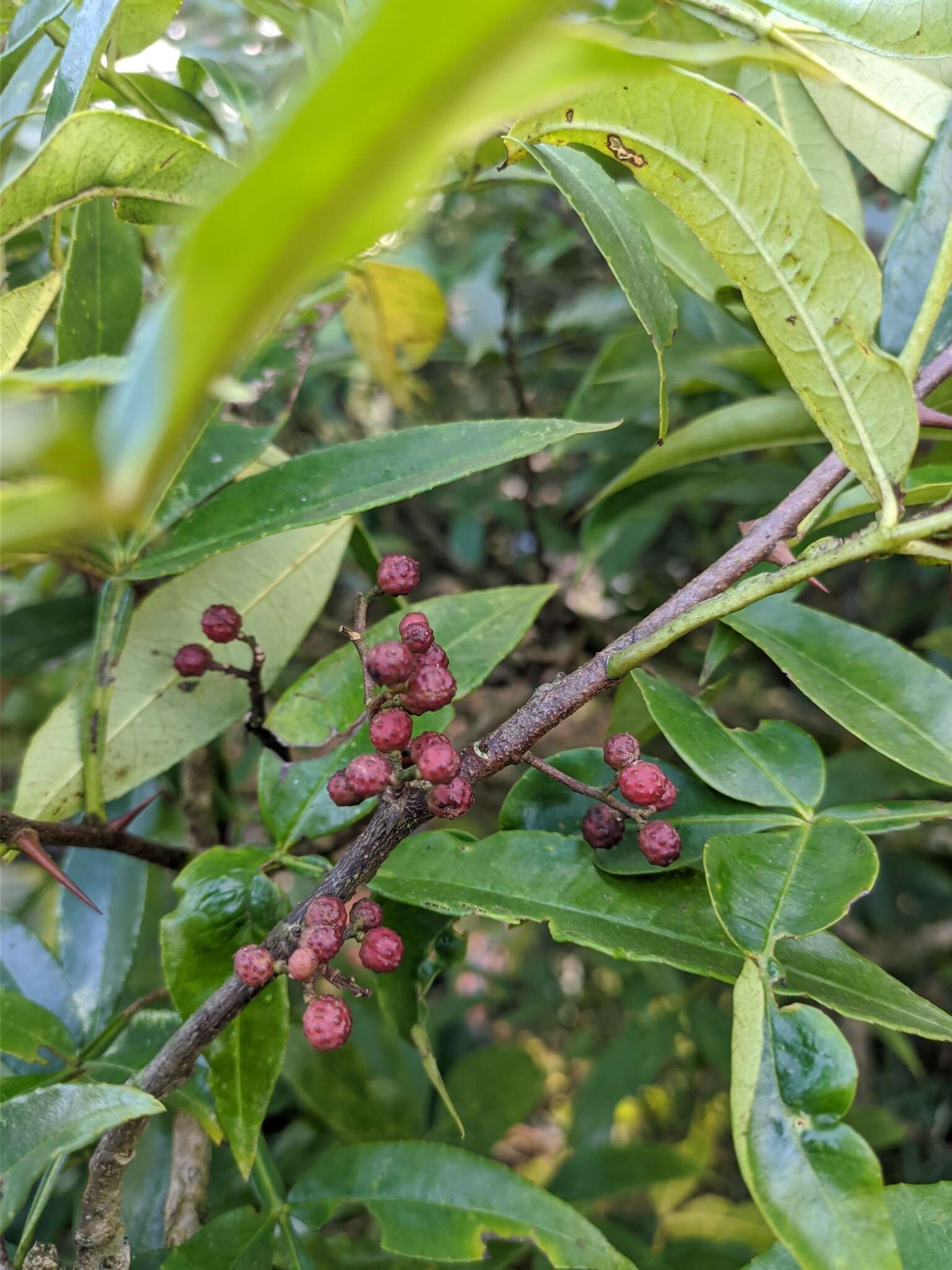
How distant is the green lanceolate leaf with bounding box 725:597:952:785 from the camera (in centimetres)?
69

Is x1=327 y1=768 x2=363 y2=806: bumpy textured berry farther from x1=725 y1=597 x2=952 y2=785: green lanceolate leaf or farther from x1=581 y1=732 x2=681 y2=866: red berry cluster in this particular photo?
x1=725 y1=597 x2=952 y2=785: green lanceolate leaf

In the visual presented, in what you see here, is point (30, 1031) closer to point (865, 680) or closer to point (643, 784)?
point (643, 784)

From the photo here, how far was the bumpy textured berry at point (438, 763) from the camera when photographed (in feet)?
1.71

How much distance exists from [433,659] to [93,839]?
343 millimetres

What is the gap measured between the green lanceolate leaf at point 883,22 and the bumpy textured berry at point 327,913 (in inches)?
25.9

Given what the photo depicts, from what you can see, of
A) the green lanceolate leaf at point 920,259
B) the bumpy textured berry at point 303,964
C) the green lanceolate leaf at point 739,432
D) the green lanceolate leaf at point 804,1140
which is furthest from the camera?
the green lanceolate leaf at point 739,432

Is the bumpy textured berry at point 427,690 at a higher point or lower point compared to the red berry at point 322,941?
higher

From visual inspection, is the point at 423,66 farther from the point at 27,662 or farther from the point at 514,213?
the point at 514,213

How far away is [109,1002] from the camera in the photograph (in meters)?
0.83

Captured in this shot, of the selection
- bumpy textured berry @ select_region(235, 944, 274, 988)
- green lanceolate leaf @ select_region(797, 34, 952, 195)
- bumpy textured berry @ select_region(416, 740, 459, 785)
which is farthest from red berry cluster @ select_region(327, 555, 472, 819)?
green lanceolate leaf @ select_region(797, 34, 952, 195)

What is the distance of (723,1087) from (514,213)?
82.7 inches

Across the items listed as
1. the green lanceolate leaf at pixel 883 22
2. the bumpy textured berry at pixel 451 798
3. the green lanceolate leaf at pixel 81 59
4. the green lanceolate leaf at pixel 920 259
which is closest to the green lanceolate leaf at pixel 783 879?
the bumpy textured berry at pixel 451 798

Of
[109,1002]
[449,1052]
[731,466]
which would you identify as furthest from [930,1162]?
[109,1002]

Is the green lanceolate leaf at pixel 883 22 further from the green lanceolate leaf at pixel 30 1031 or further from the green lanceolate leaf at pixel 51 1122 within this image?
the green lanceolate leaf at pixel 30 1031
